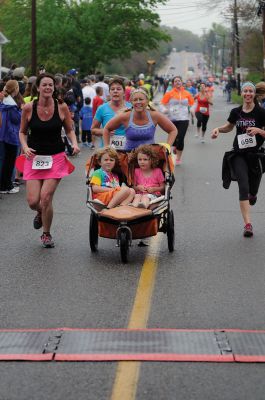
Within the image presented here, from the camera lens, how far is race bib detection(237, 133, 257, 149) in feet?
35.6

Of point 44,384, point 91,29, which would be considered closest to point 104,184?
point 44,384

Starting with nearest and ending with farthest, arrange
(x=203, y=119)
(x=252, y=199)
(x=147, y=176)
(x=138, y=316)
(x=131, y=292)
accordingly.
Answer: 1. (x=138, y=316)
2. (x=131, y=292)
3. (x=147, y=176)
4. (x=252, y=199)
5. (x=203, y=119)

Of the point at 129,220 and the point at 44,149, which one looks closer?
the point at 129,220

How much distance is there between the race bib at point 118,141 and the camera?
10.6 meters

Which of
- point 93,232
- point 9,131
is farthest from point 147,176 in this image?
point 9,131

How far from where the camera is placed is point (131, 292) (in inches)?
308

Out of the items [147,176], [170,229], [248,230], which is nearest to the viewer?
[170,229]

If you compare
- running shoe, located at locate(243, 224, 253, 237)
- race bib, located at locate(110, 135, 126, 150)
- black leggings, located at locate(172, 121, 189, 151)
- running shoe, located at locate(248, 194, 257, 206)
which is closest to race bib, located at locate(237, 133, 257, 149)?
running shoe, located at locate(248, 194, 257, 206)

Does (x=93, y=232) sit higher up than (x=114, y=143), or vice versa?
(x=114, y=143)

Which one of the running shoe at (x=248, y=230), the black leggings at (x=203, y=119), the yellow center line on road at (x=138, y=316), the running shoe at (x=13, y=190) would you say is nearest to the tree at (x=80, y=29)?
the black leggings at (x=203, y=119)

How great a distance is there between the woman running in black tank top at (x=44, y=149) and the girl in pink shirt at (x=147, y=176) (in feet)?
2.37

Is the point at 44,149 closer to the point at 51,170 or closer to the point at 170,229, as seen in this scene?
the point at 51,170

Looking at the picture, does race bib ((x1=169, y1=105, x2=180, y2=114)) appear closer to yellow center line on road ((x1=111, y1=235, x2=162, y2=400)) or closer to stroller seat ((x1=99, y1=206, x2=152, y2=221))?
yellow center line on road ((x1=111, y1=235, x2=162, y2=400))

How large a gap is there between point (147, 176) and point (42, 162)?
112cm
